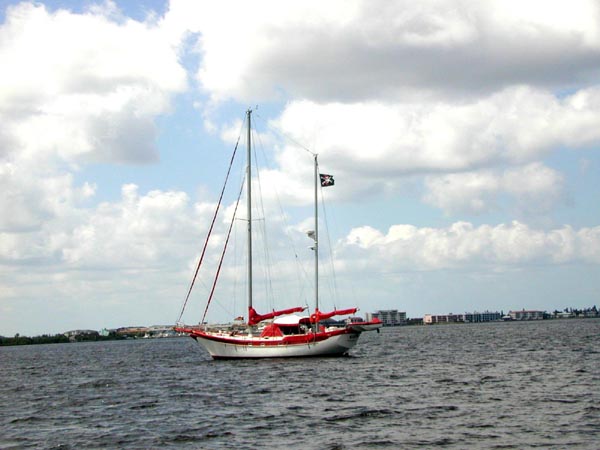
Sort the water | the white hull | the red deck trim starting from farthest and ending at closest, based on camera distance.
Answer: the white hull < the red deck trim < the water

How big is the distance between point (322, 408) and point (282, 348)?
30756 mm

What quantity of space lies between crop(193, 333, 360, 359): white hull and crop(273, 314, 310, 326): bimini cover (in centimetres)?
276

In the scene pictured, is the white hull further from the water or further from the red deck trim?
the water

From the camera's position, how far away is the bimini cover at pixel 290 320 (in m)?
72.2

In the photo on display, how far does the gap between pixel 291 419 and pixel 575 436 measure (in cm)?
1329

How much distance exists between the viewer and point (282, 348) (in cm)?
7012

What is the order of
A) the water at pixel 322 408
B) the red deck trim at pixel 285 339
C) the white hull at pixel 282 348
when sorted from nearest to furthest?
the water at pixel 322 408
the red deck trim at pixel 285 339
the white hull at pixel 282 348

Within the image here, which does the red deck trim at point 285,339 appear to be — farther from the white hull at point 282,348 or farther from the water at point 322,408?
the water at point 322,408

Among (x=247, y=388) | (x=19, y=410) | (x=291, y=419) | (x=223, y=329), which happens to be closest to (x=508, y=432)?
(x=291, y=419)

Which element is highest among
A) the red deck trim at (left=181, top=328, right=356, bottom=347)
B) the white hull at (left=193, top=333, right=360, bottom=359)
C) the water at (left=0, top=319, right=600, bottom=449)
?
the red deck trim at (left=181, top=328, right=356, bottom=347)

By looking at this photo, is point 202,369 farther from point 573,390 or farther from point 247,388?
point 573,390

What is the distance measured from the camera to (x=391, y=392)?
150 ft

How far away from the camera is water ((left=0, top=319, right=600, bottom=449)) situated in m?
31.2

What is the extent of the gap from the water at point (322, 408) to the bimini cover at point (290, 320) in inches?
290
